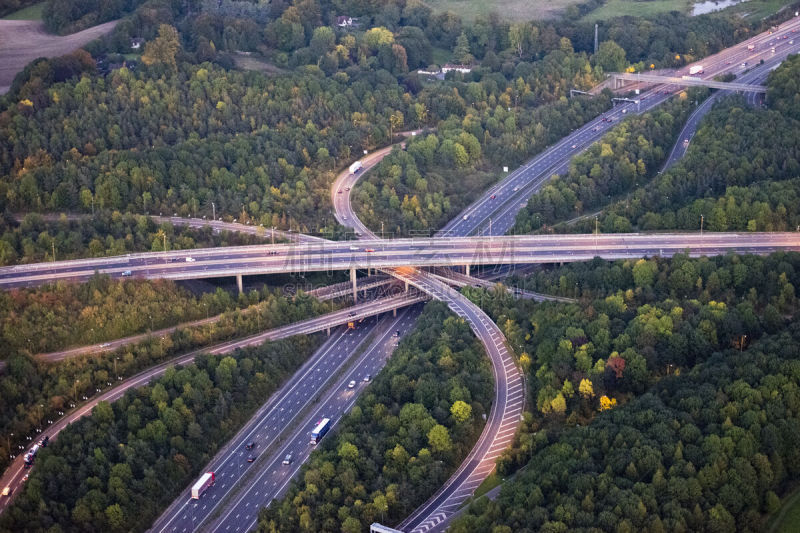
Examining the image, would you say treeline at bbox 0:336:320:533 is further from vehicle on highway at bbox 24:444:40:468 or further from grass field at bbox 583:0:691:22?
grass field at bbox 583:0:691:22

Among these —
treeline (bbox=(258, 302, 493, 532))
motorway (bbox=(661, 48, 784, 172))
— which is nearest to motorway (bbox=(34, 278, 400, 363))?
treeline (bbox=(258, 302, 493, 532))

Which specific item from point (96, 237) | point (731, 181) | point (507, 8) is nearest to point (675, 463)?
point (731, 181)

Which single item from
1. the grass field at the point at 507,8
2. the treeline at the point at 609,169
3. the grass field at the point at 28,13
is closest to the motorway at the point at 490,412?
the treeline at the point at 609,169

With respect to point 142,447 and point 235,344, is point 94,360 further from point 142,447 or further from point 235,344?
point 142,447

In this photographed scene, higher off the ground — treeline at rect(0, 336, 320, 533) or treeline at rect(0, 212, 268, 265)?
treeline at rect(0, 212, 268, 265)

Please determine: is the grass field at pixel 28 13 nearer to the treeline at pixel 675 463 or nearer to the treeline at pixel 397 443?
the treeline at pixel 397 443

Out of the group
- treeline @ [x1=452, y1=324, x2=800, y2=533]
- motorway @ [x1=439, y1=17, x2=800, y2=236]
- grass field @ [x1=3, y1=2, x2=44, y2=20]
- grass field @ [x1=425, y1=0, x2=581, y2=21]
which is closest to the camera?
treeline @ [x1=452, y1=324, x2=800, y2=533]

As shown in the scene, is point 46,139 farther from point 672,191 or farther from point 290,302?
point 672,191
